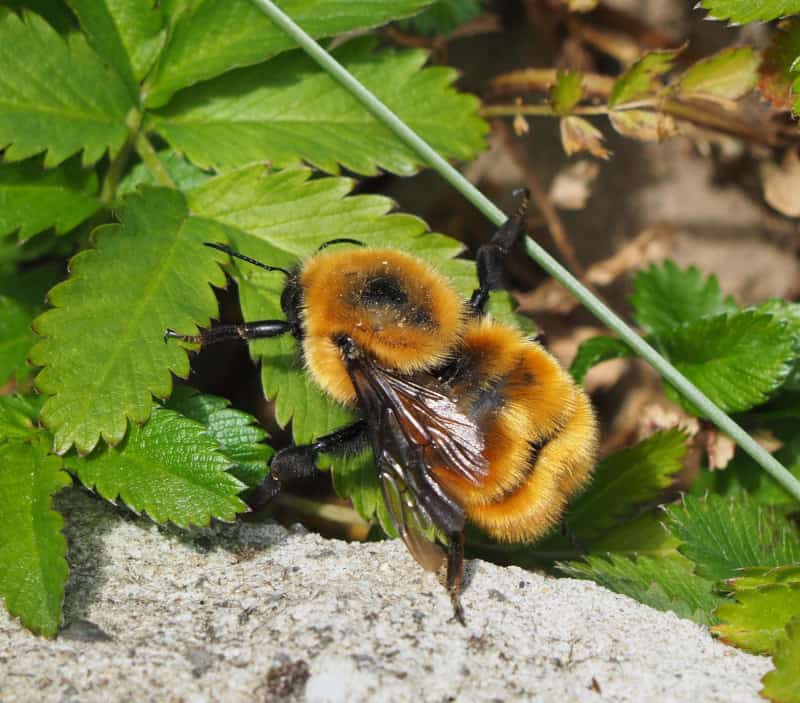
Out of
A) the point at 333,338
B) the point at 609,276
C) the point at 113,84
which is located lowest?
the point at 609,276

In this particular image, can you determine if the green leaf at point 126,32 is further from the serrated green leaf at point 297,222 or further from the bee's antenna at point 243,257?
the bee's antenna at point 243,257

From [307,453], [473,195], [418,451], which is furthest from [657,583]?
[473,195]

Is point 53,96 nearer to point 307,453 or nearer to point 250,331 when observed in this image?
point 250,331

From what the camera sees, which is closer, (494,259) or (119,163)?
(494,259)


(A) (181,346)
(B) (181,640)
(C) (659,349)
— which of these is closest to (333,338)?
(A) (181,346)

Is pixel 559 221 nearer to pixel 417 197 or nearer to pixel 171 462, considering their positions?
pixel 417 197

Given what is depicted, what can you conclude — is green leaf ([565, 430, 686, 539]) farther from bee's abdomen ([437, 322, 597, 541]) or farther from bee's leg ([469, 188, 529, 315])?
bee's leg ([469, 188, 529, 315])

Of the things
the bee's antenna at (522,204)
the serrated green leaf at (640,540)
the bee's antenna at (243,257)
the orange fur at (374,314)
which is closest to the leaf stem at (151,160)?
the bee's antenna at (243,257)
